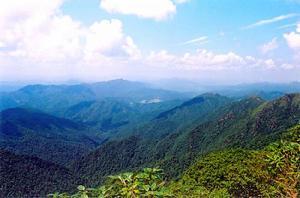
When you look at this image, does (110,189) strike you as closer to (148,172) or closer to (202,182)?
(148,172)

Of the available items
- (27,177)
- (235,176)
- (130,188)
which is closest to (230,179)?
(235,176)

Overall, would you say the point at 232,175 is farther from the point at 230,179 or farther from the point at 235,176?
the point at 230,179

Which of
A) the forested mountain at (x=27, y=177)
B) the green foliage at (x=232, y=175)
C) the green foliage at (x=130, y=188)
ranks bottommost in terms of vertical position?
the forested mountain at (x=27, y=177)

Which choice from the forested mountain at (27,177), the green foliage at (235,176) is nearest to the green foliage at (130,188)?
the green foliage at (235,176)

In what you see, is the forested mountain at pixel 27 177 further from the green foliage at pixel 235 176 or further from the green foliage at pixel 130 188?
the green foliage at pixel 130 188

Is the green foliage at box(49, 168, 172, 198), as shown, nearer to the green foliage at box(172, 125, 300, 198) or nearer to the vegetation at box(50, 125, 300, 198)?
the vegetation at box(50, 125, 300, 198)

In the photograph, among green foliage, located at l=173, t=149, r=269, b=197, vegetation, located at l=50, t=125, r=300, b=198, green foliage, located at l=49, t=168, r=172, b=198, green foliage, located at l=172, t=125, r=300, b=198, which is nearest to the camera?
green foliage, located at l=49, t=168, r=172, b=198

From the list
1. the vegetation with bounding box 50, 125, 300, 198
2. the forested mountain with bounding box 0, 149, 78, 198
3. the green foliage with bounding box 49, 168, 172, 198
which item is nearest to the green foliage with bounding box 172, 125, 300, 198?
the vegetation with bounding box 50, 125, 300, 198

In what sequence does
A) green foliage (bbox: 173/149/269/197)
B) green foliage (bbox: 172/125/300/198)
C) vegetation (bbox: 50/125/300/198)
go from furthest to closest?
green foliage (bbox: 173/149/269/197), green foliage (bbox: 172/125/300/198), vegetation (bbox: 50/125/300/198)
